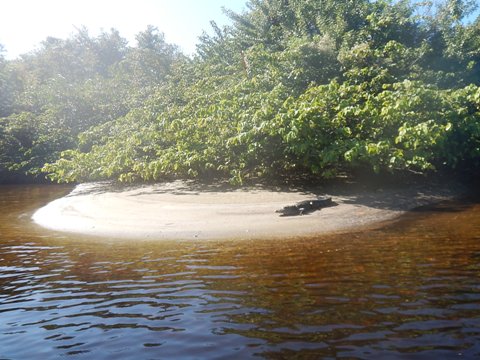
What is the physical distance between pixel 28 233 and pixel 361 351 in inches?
360

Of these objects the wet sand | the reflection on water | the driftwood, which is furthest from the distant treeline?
the reflection on water

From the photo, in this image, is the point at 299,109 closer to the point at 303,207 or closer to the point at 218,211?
the point at 303,207

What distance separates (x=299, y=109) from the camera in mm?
11391

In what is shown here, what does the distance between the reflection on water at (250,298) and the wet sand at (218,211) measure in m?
0.91

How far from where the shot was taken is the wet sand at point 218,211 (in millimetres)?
9070

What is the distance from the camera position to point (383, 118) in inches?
457

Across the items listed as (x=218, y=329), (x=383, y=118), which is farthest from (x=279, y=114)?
(x=218, y=329)

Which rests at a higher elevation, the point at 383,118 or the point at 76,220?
the point at 383,118

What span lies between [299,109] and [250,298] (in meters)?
7.54

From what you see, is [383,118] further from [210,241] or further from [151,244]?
[151,244]

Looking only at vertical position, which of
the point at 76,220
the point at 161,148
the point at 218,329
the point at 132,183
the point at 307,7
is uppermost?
the point at 307,7

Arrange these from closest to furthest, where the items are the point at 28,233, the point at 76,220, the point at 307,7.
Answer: the point at 28,233 → the point at 76,220 → the point at 307,7

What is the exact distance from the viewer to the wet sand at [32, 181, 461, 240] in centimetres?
907

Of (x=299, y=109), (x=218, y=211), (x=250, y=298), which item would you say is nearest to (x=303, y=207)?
(x=218, y=211)
